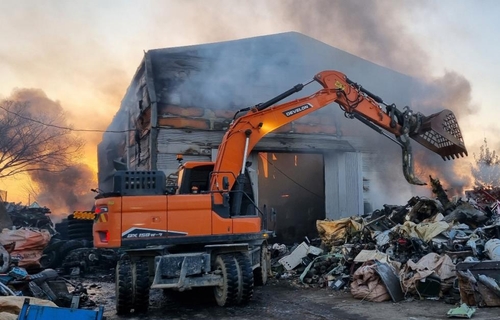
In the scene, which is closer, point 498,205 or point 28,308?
point 28,308

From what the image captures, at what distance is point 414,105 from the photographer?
48.9 feet

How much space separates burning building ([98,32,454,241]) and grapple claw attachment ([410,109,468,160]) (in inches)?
169

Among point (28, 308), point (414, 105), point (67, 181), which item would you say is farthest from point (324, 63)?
point (67, 181)

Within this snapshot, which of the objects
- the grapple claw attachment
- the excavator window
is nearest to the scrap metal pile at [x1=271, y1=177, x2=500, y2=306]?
the grapple claw attachment

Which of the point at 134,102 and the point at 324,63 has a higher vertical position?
the point at 324,63

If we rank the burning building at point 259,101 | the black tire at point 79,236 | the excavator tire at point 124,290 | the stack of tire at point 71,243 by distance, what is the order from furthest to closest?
the black tire at point 79,236, the burning building at point 259,101, the stack of tire at point 71,243, the excavator tire at point 124,290

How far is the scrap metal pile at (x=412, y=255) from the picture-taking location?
7.03m

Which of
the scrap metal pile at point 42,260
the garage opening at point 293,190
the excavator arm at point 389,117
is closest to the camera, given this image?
the scrap metal pile at point 42,260

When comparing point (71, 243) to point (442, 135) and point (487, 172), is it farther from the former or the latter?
point (487, 172)

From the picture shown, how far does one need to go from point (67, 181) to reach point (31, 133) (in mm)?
7212

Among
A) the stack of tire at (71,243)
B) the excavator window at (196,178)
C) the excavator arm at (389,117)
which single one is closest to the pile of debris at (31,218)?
the stack of tire at (71,243)

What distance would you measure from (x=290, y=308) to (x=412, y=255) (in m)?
3.16

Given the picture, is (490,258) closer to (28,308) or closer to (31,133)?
(28,308)

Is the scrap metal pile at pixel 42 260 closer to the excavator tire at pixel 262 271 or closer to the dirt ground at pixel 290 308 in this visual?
the dirt ground at pixel 290 308
